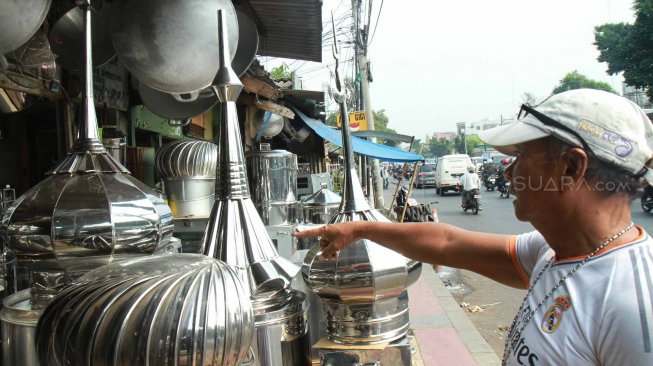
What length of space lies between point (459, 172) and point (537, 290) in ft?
72.7

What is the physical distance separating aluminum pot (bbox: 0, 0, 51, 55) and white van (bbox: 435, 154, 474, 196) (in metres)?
22.1

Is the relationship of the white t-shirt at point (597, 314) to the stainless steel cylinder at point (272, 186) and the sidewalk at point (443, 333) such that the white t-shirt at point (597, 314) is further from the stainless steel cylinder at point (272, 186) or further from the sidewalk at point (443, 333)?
the stainless steel cylinder at point (272, 186)

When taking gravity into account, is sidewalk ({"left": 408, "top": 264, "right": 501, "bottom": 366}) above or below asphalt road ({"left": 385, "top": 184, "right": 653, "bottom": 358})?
above

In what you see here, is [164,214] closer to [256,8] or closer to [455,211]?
[256,8]

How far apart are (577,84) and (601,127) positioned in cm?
161

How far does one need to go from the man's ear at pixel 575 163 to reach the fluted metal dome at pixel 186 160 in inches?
123

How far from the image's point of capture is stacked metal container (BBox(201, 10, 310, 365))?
4.48ft

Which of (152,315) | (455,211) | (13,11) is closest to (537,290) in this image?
(152,315)

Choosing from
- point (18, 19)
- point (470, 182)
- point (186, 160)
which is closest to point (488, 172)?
point (470, 182)

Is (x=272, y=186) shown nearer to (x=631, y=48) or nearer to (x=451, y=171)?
(x=631, y=48)

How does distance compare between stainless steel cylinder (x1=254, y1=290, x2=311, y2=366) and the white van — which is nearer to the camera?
stainless steel cylinder (x1=254, y1=290, x2=311, y2=366)

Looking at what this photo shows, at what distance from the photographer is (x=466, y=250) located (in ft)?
5.27

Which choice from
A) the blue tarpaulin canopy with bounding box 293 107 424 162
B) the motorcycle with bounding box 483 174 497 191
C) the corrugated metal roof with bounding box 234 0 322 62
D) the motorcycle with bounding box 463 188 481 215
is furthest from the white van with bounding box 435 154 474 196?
the corrugated metal roof with bounding box 234 0 322 62

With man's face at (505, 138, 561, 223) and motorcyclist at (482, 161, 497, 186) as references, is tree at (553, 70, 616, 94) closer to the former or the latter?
man's face at (505, 138, 561, 223)
